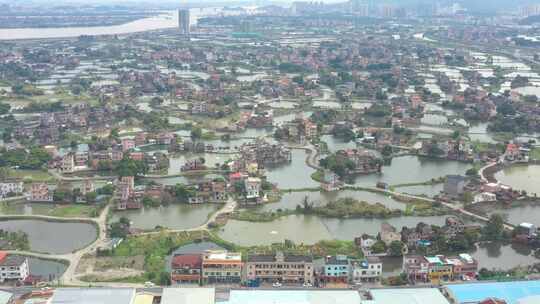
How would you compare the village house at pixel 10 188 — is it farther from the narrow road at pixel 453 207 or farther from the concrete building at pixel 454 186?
the concrete building at pixel 454 186

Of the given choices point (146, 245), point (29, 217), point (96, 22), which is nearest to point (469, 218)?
point (146, 245)

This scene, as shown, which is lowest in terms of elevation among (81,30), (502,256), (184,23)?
(502,256)

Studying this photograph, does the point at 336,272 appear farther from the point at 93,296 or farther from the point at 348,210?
the point at 93,296

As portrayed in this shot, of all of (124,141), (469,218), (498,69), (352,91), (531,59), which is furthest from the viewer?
(531,59)

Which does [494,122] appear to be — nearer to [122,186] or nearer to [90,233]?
[122,186]

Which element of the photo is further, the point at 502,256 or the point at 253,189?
the point at 253,189

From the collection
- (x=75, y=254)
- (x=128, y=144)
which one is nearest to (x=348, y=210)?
(x=75, y=254)

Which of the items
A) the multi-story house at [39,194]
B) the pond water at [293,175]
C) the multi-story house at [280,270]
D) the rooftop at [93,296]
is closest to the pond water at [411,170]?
the pond water at [293,175]

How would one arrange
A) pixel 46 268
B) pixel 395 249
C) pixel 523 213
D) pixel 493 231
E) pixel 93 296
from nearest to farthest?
pixel 93 296
pixel 46 268
pixel 395 249
pixel 493 231
pixel 523 213
